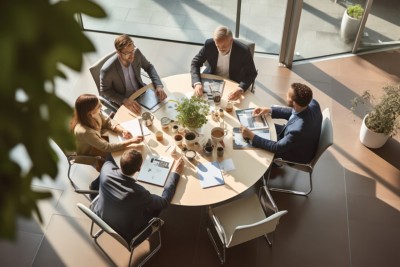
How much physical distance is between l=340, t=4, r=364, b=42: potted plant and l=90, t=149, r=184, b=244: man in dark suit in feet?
11.2

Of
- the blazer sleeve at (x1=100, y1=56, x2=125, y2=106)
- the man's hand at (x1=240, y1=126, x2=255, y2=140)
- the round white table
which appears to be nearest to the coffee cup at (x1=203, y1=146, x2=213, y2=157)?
the round white table

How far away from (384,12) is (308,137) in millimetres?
2948

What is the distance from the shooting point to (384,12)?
17.7ft

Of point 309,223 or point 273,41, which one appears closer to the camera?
point 309,223

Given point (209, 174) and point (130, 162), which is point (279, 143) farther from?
point (130, 162)

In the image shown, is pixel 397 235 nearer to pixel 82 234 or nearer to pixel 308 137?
pixel 308 137

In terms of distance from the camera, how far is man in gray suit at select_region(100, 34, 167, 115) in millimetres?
3768

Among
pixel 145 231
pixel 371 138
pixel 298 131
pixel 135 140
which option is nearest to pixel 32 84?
pixel 145 231

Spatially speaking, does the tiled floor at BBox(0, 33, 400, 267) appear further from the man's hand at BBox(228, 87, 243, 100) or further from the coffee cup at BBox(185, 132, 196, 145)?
the man's hand at BBox(228, 87, 243, 100)

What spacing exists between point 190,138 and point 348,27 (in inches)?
126

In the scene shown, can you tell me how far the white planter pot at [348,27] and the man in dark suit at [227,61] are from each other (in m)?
1.95

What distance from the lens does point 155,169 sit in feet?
10.8

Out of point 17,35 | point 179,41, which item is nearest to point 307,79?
point 179,41

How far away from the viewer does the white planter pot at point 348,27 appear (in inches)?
208
